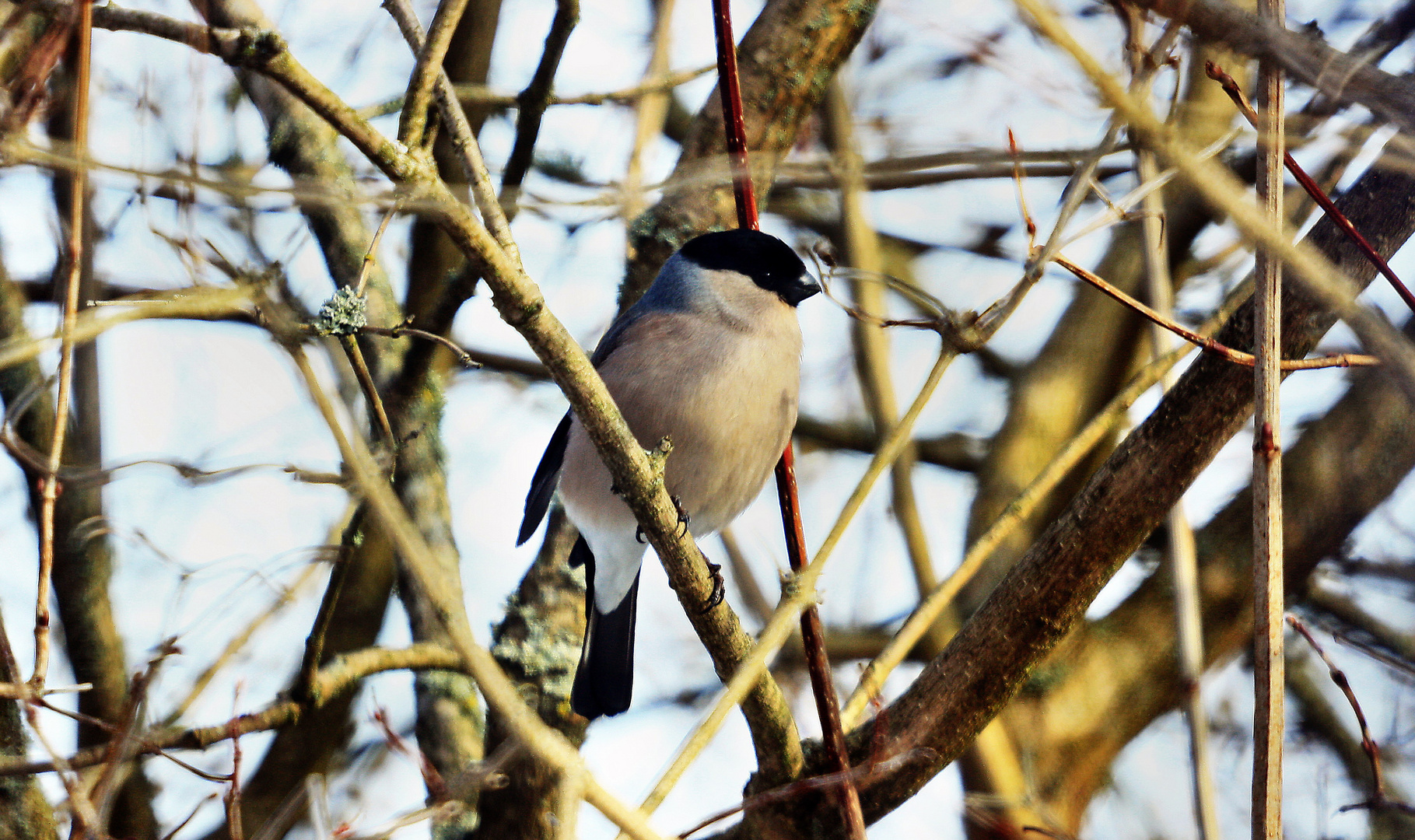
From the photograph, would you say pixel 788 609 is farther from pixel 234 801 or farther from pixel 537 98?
pixel 537 98

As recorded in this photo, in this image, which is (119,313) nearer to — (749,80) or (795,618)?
(795,618)

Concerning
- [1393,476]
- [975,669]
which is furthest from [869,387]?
[975,669]

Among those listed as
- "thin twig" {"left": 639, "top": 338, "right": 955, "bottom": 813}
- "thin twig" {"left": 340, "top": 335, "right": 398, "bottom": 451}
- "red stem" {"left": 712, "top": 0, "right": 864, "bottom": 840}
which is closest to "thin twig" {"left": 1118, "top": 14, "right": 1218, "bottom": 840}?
"thin twig" {"left": 639, "top": 338, "right": 955, "bottom": 813}

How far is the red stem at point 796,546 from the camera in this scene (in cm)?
218

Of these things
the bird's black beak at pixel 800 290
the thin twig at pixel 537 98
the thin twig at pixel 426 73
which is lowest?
the thin twig at pixel 426 73

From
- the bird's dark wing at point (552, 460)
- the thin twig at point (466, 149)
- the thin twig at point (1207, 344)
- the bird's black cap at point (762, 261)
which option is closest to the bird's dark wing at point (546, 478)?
the bird's dark wing at point (552, 460)

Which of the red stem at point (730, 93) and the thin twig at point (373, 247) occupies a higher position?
the red stem at point (730, 93)

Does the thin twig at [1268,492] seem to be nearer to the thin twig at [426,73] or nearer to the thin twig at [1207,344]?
the thin twig at [1207,344]

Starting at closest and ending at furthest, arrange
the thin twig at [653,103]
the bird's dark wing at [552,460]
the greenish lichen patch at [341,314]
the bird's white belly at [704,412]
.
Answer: the greenish lichen patch at [341,314] < the bird's white belly at [704,412] < the bird's dark wing at [552,460] < the thin twig at [653,103]

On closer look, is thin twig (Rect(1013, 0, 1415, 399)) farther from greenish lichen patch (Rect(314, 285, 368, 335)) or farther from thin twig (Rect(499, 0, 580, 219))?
thin twig (Rect(499, 0, 580, 219))

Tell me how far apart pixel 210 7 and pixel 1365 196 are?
3334 mm

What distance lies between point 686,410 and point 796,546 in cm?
91

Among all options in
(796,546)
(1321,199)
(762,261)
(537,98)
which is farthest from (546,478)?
(1321,199)

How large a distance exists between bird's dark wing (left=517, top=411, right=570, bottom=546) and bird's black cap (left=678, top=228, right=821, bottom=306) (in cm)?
70
